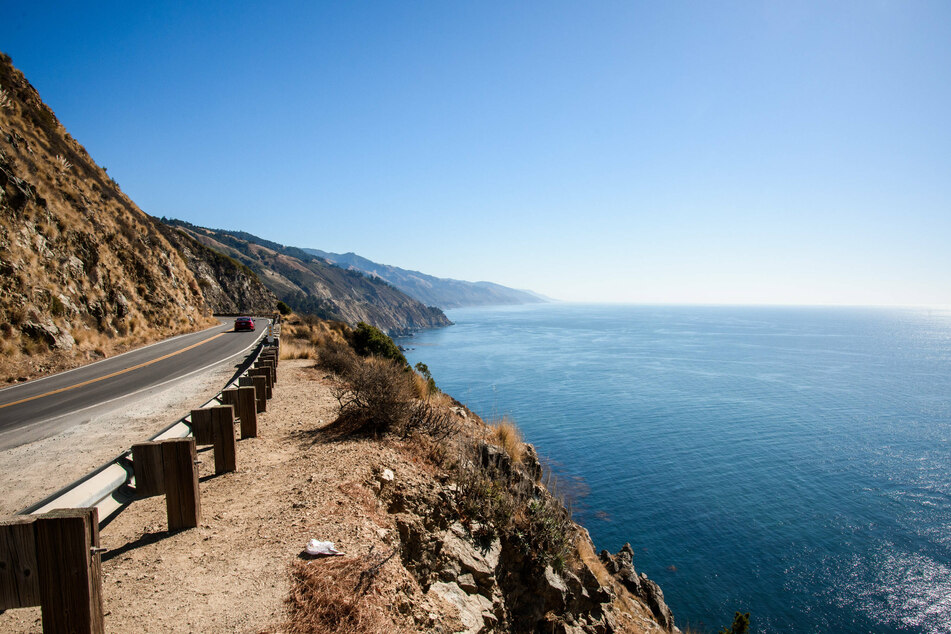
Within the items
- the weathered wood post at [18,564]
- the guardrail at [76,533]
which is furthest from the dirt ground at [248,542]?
the weathered wood post at [18,564]

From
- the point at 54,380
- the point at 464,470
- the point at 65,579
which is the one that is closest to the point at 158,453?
the point at 65,579

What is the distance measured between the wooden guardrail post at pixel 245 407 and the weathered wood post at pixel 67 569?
14.3 ft

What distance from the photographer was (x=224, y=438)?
211 inches

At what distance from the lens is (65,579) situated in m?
2.31

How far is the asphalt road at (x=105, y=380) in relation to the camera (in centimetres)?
926

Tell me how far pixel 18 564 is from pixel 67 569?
201 millimetres

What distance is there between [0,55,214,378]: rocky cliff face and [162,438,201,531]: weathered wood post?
13491 millimetres

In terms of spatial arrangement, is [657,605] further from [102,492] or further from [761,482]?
[761,482]

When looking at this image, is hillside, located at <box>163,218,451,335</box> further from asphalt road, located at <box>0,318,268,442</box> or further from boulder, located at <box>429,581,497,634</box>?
boulder, located at <box>429,581,497,634</box>

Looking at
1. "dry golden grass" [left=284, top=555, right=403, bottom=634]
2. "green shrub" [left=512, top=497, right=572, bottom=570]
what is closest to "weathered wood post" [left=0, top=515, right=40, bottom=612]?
"dry golden grass" [left=284, top=555, right=403, bottom=634]

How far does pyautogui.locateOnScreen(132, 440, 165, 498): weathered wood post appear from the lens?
11.5 ft

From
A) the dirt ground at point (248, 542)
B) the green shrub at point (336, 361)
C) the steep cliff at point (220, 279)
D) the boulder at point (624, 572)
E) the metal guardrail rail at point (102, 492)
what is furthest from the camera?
the steep cliff at point (220, 279)

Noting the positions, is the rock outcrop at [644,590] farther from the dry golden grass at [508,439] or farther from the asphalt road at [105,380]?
the asphalt road at [105,380]

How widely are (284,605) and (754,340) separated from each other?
121 m
